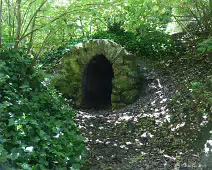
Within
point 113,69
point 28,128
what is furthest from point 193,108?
point 28,128

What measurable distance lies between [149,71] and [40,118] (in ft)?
14.9

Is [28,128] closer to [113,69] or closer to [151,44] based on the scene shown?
[113,69]

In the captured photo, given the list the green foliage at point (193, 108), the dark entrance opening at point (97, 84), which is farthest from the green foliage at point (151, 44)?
the green foliage at point (193, 108)

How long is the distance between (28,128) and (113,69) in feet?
14.2

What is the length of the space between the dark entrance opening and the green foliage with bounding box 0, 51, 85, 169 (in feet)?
11.1

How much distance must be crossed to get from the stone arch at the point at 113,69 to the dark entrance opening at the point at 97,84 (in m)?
0.36

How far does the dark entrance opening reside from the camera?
7.36m

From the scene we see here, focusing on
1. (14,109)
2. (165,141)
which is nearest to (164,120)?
(165,141)

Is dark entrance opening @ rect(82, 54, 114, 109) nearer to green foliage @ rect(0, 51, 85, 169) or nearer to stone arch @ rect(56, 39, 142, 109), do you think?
stone arch @ rect(56, 39, 142, 109)

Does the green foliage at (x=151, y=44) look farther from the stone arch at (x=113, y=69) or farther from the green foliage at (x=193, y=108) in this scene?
the green foliage at (x=193, y=108)

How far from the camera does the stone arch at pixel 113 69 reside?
659 cm

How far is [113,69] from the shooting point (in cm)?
669

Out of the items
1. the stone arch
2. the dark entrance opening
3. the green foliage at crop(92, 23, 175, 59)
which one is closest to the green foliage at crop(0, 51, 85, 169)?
the stone arch

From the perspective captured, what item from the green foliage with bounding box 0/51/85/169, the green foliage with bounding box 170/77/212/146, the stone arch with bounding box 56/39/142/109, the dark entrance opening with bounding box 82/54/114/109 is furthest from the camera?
the dark entrance opening with bounding box 82/54/114/109
